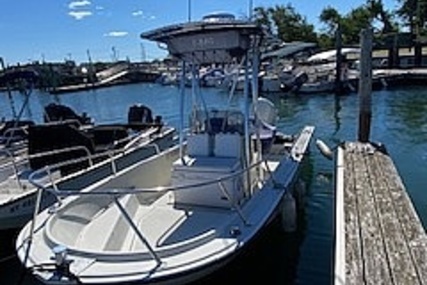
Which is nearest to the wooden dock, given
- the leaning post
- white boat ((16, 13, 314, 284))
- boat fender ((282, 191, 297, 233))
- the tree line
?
boat fender ((282, 191, 297, 233))

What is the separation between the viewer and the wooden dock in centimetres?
498

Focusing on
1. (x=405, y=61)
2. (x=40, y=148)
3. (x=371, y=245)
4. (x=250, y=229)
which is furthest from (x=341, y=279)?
(x=405, y=61)

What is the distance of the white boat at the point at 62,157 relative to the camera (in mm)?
8094

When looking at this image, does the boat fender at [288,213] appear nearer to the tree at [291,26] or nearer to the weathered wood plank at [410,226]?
the weathered wood plank at [410,226]

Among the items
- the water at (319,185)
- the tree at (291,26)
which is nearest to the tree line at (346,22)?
the tree at (291,26)

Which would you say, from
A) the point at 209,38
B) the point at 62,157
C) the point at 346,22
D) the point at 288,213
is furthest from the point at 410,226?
the point at 346,22

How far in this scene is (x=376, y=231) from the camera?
6117 millimetres

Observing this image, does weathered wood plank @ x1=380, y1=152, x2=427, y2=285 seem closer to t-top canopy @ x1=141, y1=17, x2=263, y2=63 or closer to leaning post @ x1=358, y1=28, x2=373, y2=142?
leaning post @ x1=358, y1=28, x2=373, y2=142

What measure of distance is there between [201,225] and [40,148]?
516 cm

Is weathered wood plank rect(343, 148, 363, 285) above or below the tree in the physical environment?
below

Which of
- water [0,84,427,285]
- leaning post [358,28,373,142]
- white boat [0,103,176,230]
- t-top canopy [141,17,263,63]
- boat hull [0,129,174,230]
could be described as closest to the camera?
t-top canopy [141,17,263,63]

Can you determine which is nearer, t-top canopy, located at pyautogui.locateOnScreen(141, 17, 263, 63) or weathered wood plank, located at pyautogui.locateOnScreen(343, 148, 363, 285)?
weathered wood plank, located at pyautogui.locateOnScreen(343, 148, 363, 285)

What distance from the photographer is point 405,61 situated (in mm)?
43719

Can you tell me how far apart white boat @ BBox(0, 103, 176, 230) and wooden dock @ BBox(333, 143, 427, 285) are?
4.01 meters
